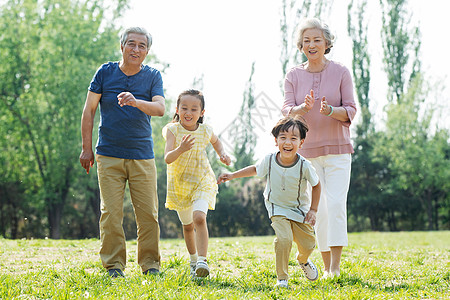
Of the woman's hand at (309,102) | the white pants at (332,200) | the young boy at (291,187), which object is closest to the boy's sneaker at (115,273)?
the young boy at (291,187)

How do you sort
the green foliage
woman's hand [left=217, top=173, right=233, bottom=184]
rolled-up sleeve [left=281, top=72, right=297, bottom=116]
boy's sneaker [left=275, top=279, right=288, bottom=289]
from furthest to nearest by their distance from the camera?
the green foliage, rolled-up sleeve [left=281, top=72, right=297, bottom=116], woman's hand [left=217, top=173, right=233, bottom=184], boy's sneaker [left=275, top=279, right=288, bottom=289]

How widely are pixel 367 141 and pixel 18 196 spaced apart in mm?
21117

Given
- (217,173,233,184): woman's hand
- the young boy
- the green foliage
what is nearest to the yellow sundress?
(217,173,233,184): woman's hand

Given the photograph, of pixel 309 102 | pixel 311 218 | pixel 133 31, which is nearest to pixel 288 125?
pixel 309 102

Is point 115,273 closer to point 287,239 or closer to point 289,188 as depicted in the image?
point 287,239

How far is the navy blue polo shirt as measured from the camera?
4535 mm

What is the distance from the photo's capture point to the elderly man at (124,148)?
14.8 feet

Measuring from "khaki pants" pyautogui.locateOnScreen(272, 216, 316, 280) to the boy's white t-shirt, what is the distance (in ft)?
0.25

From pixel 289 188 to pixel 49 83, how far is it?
76.1 ft

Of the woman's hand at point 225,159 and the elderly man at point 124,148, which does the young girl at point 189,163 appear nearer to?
the woman's hand at point 225,159

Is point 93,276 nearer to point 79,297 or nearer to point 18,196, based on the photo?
point 79,297

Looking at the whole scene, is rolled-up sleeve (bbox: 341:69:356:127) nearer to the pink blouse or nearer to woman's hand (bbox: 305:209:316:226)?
the pink blouse

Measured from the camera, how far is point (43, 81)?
81.4 feet

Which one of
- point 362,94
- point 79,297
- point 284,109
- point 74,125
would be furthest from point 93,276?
point 362,94
